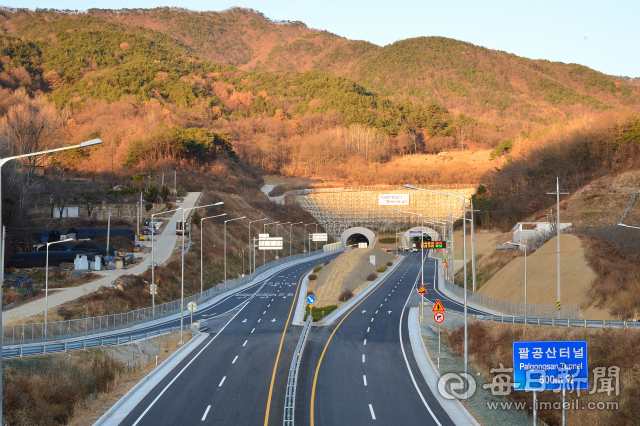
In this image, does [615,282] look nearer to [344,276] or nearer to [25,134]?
[344,276]

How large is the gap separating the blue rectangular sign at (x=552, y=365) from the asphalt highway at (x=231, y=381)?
31.9 feet

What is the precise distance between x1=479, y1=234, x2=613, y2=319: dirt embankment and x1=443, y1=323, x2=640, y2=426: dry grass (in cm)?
873

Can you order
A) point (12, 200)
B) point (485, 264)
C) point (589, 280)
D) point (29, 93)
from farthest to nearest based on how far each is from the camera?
point (29, 93) → point (485, 264) → point (12, 200) → point (589, 280)

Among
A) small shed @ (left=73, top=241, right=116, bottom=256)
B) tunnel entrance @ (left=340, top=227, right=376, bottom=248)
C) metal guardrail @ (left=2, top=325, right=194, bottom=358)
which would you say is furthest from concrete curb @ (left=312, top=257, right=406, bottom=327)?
tunnel entrance @ (left=340, top=227, right=376, bottom=248)

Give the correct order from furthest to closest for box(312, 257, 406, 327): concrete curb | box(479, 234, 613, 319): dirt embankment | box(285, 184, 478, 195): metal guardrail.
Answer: box(285, 184, 478, 195): metal guardrail, box(312, 257, 406, 327): concrete curb, box(479, 234, 613, 319): dirt embankment

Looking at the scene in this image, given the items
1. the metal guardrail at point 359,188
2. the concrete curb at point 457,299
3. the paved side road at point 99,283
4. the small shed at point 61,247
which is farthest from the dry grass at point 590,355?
the metal guardrail at point 359,188

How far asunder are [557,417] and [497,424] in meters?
6.84

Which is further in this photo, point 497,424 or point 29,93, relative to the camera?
point 29,93

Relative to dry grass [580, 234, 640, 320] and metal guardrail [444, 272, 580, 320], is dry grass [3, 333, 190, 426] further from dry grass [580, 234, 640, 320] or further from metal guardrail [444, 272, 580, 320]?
dry grass [580, 234, 640, 320]

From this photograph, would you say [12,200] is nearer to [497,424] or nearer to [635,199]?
[497,424]

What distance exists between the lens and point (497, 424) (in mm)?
22688

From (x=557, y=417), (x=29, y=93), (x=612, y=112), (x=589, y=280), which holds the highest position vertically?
(x=29, y=93)

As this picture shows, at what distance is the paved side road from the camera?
45531 mm

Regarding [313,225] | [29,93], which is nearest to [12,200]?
[313,225]
